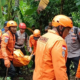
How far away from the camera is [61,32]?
2.75 meters

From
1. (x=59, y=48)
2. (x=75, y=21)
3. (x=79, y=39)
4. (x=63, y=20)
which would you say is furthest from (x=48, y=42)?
(x=75, y=21)

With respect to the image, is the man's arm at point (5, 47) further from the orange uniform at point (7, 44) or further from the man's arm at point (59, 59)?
the man's arm at point (59, 59)

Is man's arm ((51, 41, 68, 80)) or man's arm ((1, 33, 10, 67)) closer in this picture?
man's arm ((51, 41, 68, 80))

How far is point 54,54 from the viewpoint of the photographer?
8.25 feet

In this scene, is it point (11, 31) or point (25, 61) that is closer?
point (11, 31)

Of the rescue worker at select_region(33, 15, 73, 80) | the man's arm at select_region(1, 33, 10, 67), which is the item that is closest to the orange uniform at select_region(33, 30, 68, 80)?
the rescue worker at select_region(33, 15, 73, 80)

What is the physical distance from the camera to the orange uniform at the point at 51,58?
253 cm

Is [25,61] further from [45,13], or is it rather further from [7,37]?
[45,13]

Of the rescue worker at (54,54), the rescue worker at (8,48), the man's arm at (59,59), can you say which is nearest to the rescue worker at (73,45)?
the rescue worker at (8,48)

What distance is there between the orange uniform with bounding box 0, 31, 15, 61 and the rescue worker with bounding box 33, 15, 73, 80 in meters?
2.26

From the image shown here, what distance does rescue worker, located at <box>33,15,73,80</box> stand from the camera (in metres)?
2.53

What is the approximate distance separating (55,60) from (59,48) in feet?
0.57

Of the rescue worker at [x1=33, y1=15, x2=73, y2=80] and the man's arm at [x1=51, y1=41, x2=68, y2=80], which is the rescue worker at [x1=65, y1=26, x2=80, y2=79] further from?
the man's arm at [x1=51, y1=41, x2=68, y2=80]

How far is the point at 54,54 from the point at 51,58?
5.5 inches
